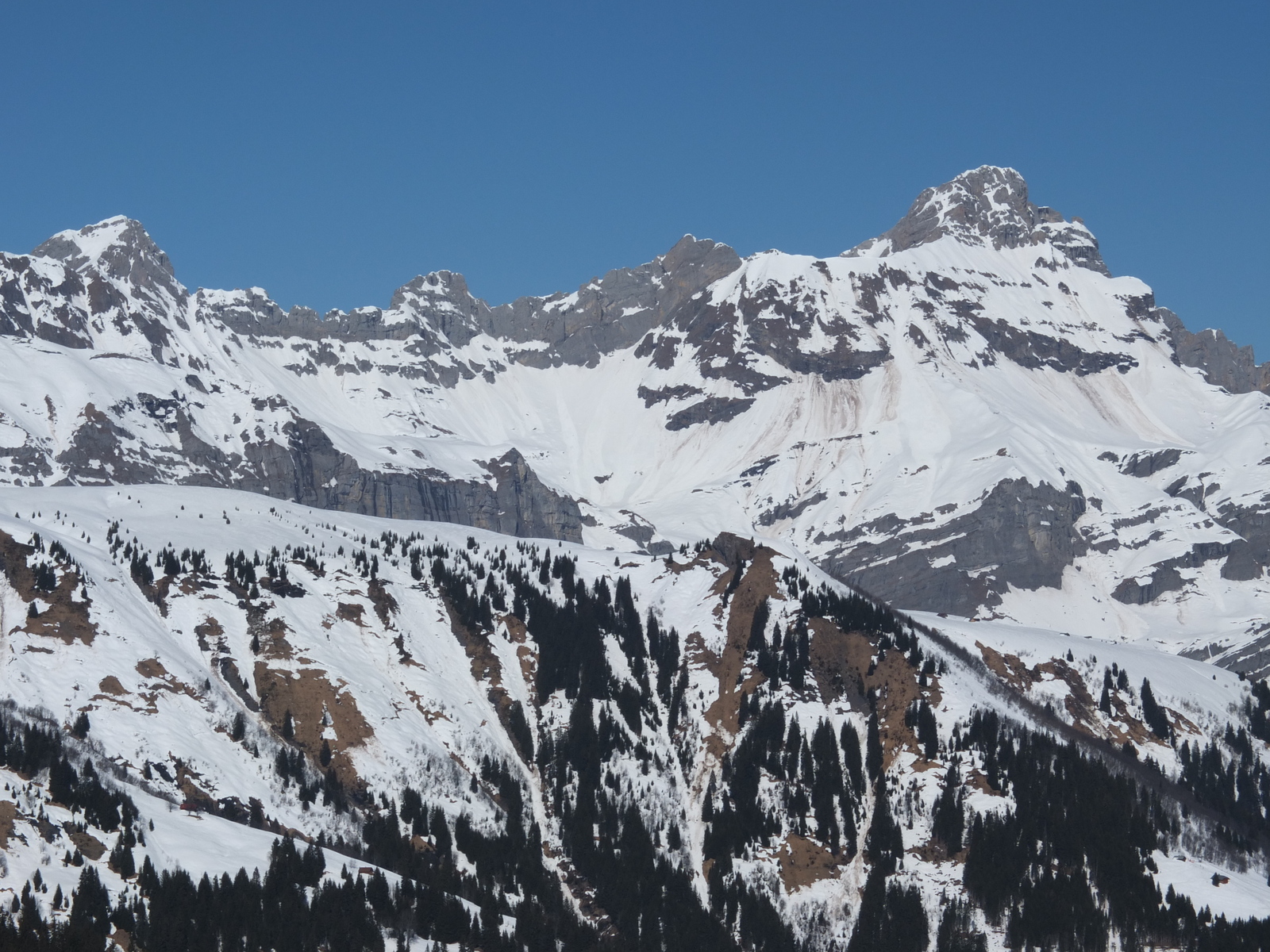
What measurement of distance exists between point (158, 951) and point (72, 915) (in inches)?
344

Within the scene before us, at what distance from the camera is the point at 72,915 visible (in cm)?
19625

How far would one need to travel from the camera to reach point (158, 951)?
196625mm
